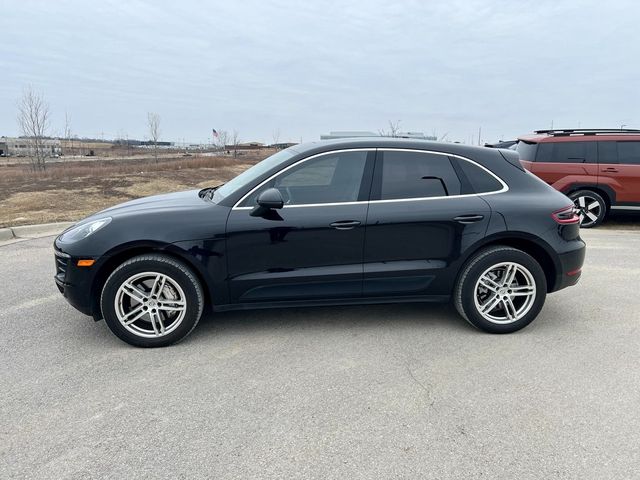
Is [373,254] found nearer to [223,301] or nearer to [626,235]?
[223,301]

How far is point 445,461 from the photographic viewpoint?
238 cm

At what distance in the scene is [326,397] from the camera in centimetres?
296

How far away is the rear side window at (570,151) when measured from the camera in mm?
8992

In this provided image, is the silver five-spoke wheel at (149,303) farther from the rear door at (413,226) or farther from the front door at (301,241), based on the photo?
the rear door at (413,226)

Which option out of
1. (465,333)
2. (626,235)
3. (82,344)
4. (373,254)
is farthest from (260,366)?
(626,235)

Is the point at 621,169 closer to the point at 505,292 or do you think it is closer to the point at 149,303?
the point at 505,292

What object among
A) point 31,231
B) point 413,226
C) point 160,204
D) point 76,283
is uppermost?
point 160,204

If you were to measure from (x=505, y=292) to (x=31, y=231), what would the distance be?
25.5 ft

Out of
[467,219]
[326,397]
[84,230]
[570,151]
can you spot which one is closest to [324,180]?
[467,219]

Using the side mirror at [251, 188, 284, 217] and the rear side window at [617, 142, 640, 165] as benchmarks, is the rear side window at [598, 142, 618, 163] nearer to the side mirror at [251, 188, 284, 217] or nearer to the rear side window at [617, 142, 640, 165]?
the rear side window at [617, 142, 640, 165]

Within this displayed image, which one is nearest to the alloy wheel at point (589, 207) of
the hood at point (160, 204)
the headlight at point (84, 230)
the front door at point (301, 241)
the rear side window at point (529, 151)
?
the rear side window at point (529, 151)

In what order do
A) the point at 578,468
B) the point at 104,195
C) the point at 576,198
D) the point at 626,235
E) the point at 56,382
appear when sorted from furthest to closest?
the point at 104,195
the point at 576,198
the point at 626,235
the point at 56,382
the point at 578,468

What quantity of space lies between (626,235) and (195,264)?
8.32m

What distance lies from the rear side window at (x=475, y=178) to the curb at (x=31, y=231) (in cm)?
706
